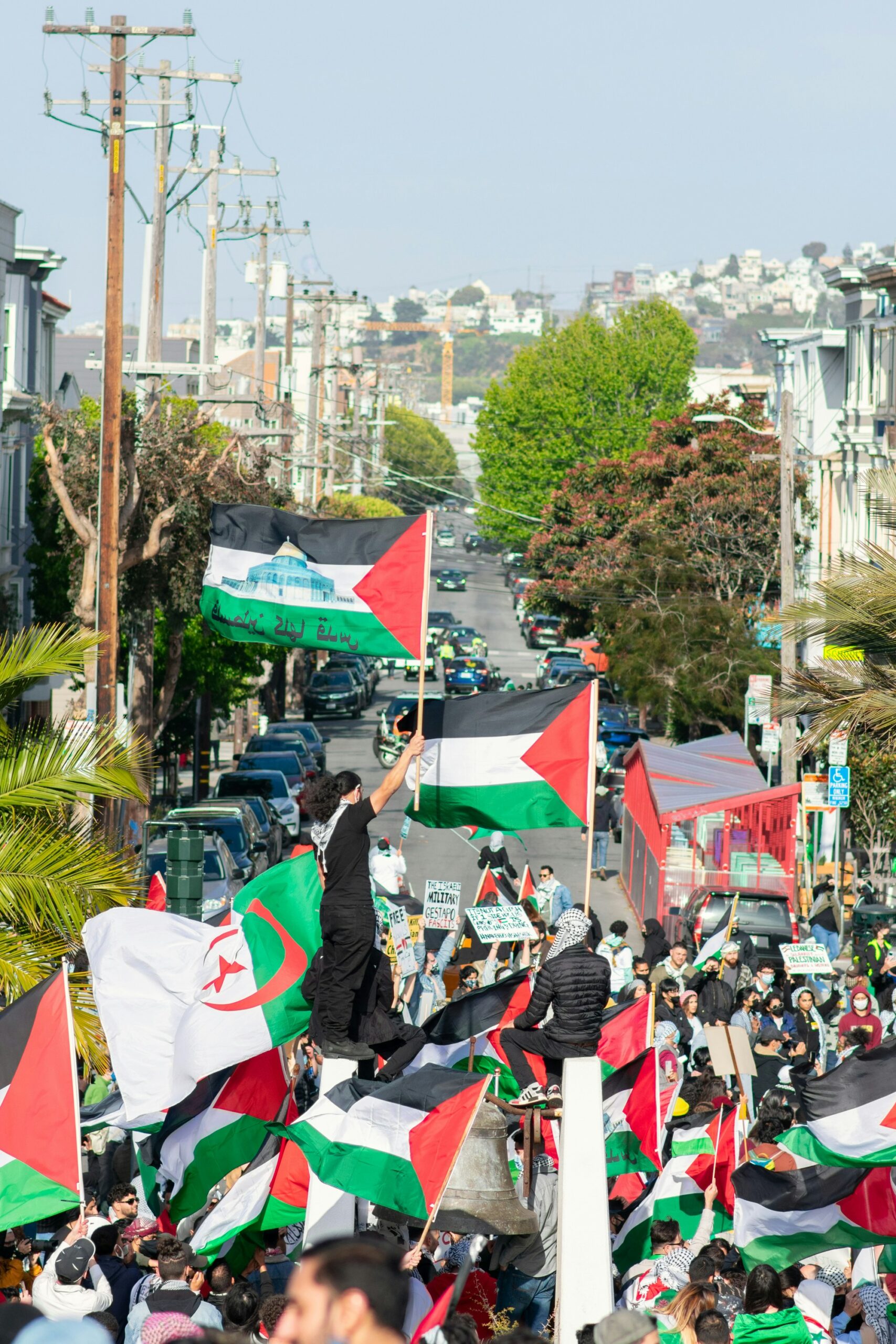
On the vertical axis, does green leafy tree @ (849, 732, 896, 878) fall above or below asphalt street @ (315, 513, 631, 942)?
above

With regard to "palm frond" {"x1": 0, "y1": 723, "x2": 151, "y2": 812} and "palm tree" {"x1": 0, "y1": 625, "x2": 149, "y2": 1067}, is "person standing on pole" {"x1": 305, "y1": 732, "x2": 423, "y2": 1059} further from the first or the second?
"palm frond" {"x1": 0, "y1": 723, "x2": 151, "y2": 812}

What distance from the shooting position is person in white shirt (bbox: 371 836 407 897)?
74.4ft

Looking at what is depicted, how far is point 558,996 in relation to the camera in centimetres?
982

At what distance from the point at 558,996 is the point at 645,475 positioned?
4095 centimetres

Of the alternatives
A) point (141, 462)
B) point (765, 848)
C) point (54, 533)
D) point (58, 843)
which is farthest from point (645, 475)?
point (58, 843)

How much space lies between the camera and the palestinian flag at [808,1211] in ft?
31.4

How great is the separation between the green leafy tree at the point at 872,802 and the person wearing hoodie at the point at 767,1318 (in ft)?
59.6

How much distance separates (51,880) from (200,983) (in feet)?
6.71

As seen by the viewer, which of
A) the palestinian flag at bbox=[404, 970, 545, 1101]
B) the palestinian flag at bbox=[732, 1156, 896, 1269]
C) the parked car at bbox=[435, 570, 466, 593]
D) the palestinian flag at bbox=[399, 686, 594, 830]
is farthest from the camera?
the parked car at bbox=[435, 570, 466, 593]

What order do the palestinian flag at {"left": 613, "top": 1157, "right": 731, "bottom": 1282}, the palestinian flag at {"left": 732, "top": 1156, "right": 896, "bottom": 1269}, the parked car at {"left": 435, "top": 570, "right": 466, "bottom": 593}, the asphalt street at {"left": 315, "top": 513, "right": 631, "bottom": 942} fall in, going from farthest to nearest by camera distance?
the parked car at {"left": 435, "top": 570, "right": 466, "bottom": 593}
the asphalt street at {"left": 315, "top": 513, "right": 631, "bottom": 942}
the palestinian flag at {"left": 613, "top": 1157, "right": 731, "bottom": 1282}
the palestinian flag at {"left": 732, "top": 1156, "right": 896, "bottom": 1269}

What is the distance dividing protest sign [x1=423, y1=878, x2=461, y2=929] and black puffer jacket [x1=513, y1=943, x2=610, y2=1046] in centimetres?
760

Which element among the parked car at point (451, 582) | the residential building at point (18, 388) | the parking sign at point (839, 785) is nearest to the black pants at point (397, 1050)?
the parking sign at point (839, 785)

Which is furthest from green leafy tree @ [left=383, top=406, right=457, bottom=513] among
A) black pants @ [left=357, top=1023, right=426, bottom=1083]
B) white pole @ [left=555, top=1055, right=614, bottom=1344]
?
white pole @ [left=555, top=1055, right=614, bottom=1344]

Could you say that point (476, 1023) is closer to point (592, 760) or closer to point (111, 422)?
point (592, 760)
